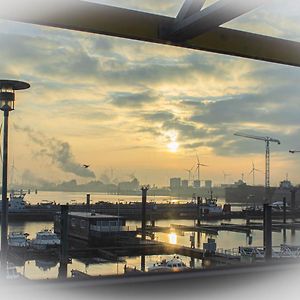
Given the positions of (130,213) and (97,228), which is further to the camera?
(130,213)

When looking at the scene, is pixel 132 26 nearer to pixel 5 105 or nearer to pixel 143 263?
pixel 5 105

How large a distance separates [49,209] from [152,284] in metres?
41.9

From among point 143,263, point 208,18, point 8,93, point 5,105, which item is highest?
point 8,93

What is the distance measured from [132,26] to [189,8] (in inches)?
10.2

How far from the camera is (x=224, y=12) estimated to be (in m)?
1.69

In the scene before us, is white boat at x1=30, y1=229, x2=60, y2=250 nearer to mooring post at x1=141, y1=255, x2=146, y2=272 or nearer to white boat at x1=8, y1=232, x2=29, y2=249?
white boat at x1=8, y1=232, x2=29, y2=249

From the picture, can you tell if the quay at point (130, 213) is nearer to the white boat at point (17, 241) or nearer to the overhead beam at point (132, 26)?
the white boat at point (17, 241)

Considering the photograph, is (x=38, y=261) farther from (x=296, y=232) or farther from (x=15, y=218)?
(x=15, y=218)

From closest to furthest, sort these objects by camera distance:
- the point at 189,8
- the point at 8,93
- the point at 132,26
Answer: the point at 189,8, the point at 132,26, the point at 8,93

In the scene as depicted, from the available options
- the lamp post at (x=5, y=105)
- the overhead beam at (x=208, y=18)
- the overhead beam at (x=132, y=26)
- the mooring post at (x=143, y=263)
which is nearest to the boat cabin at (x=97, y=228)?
the mooring post at (x=143, y=263)

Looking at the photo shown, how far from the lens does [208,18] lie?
5.81 feet

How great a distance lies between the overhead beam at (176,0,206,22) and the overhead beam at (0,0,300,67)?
0.12 meters

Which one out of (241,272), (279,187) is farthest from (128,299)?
(279,187)

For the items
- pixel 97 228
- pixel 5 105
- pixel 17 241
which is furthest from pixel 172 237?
pixel 5 105
